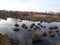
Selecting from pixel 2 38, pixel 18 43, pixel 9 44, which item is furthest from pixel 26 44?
pixel 2 38

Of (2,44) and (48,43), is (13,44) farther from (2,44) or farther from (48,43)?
(48,43)

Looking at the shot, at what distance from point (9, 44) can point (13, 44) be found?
1287 millimetres

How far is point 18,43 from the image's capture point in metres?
36.2

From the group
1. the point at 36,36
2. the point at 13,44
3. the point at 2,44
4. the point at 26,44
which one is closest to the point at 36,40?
the point at 36,36

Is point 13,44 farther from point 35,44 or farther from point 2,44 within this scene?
point 35,44

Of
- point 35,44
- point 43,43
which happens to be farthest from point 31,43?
point 43,43

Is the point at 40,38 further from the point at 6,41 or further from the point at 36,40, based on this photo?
the point at 6,41

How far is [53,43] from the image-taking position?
38281 millimetres

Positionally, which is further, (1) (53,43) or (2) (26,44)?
(1) (53,43)

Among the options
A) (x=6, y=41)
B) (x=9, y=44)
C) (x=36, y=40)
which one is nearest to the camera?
(x=9, y=44)

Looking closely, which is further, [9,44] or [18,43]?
[18,43]

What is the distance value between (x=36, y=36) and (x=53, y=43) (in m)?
5.73

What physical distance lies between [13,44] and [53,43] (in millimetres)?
11568

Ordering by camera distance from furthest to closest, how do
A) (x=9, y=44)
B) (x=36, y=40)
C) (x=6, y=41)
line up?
(x=36, y=40)
(x=6, y=41)
(x=9, y=44)
